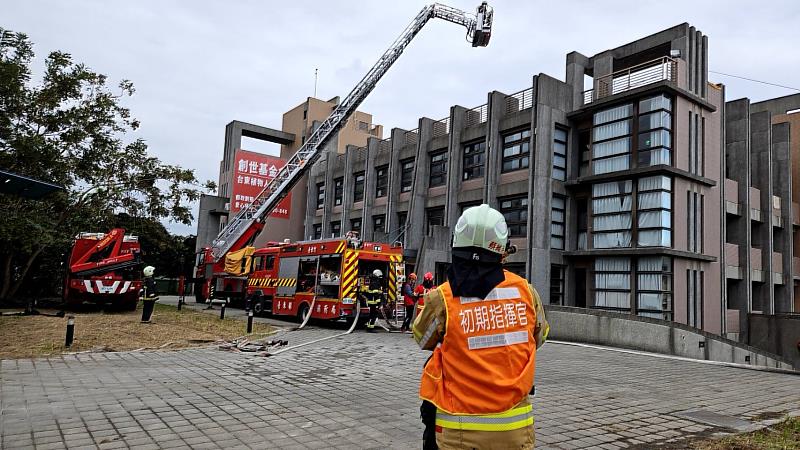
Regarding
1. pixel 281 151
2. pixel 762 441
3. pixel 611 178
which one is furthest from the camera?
pixel 281 151

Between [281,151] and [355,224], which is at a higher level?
[281,151]

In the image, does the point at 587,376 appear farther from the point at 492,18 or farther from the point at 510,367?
the point at 492,18

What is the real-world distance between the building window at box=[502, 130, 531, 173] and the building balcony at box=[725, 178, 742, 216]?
8.94m

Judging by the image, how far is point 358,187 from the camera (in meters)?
34.4

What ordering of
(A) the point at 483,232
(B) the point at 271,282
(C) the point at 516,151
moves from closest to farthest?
(A) the point at 483,232
(B) the point at 271,282
(C) the point at 516,151

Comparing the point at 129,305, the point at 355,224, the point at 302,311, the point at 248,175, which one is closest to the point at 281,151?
the point at 248,175

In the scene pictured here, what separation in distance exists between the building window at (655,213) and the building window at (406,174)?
12.9m

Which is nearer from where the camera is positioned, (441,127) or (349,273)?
(349,273)

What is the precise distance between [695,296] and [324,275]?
45.0 feet

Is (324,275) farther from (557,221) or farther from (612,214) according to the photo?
(612,214)

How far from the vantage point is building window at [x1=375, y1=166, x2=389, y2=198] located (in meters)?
31.7

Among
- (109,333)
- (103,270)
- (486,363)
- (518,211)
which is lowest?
(109,333)

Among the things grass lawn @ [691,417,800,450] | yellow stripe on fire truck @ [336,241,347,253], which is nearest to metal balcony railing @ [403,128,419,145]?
yellow stripe on fire truck @ [336,241,347,253]

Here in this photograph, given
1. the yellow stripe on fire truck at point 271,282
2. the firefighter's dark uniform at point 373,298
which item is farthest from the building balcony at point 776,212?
the yellow stripe on fire truck at point 271,282
